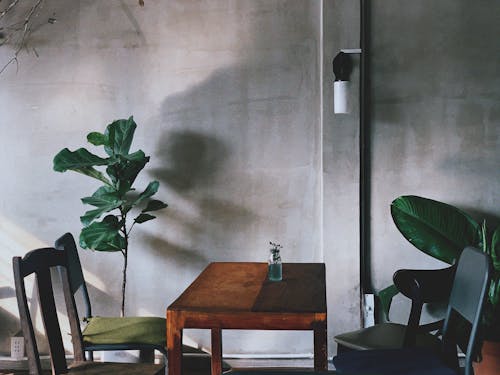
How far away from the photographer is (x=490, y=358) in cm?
335

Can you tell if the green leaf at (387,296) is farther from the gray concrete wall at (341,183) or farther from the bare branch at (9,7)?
the bare branch at (9,7)

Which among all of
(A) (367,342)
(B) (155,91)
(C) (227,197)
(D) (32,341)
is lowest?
(A) (367,342)

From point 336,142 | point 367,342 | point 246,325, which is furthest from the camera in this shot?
point 336,142

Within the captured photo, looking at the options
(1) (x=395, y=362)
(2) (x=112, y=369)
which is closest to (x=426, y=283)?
(1) (x=395, y=362)

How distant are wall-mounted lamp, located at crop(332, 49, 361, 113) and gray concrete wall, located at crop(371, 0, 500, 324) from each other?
23 centimetres

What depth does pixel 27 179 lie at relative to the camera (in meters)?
4.23

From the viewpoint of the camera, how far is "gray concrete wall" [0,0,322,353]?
13.5 feet

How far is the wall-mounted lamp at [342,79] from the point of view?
380 centimetres

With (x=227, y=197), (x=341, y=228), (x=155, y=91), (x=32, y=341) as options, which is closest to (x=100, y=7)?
(x=155, y=91)

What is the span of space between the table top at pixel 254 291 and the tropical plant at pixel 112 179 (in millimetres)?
793

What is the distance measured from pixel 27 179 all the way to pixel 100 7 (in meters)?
1.29

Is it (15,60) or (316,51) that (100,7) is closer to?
(15,60)

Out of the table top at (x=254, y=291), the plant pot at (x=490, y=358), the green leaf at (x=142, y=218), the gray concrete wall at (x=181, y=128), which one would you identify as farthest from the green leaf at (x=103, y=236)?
the plant pot at (x=490, y=358)

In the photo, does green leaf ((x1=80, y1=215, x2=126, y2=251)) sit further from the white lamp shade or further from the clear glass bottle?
the white lamp shade
